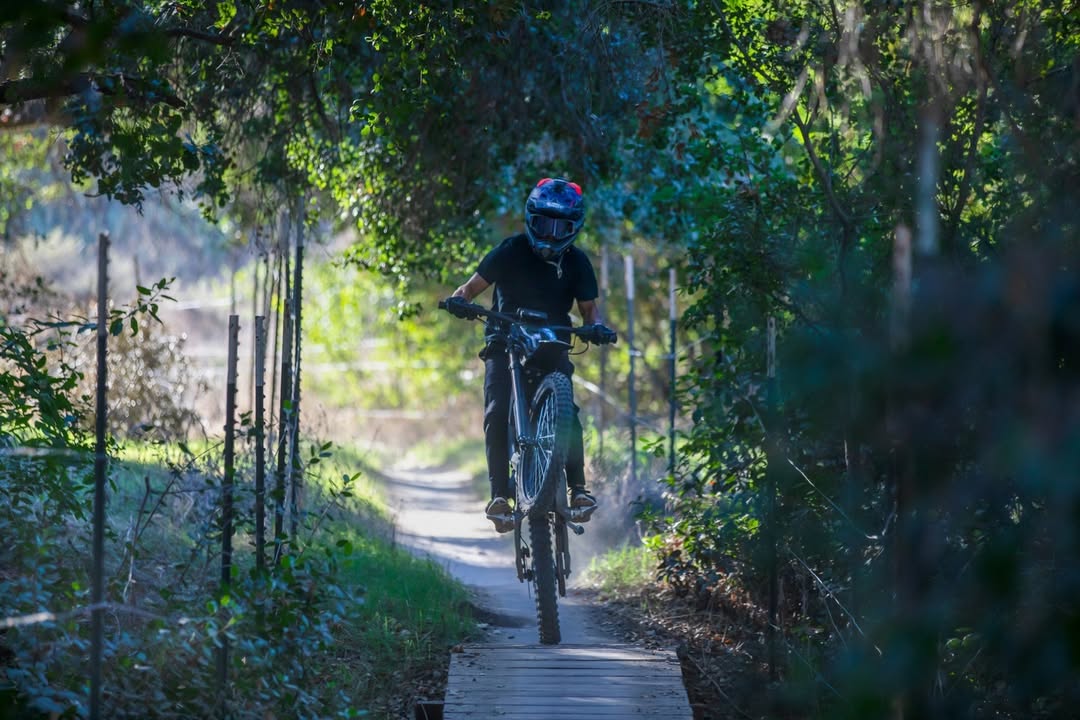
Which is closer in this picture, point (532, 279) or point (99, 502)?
point (99, 502)

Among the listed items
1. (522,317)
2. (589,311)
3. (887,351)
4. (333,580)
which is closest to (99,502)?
(333,580)

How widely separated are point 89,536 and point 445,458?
46.3 ft

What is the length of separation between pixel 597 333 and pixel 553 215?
694 mm

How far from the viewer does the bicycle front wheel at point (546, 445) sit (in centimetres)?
653

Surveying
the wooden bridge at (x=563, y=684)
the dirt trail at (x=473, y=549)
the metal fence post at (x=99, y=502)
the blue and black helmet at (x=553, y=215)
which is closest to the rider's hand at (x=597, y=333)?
the blue and black helmet at (x=553, y=215)

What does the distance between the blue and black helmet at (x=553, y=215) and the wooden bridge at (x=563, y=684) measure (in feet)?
7.08

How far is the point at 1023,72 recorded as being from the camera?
215 inches

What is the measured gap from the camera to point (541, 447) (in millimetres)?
Result: 6785

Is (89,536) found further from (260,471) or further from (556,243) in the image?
(556,243)

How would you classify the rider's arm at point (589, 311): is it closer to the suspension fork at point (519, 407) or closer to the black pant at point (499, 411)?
the black pant at point (499, 411)

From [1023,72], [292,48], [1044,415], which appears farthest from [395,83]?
[1044,415]

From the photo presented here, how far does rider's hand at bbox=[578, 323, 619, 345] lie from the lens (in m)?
6.87

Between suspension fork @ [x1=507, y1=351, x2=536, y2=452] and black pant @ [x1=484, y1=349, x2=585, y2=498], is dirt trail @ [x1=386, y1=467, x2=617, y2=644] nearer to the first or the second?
black pant @ [x1=484, y1=349, x2=585, y2=498]

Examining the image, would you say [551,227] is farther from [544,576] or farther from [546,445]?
[544,576]
